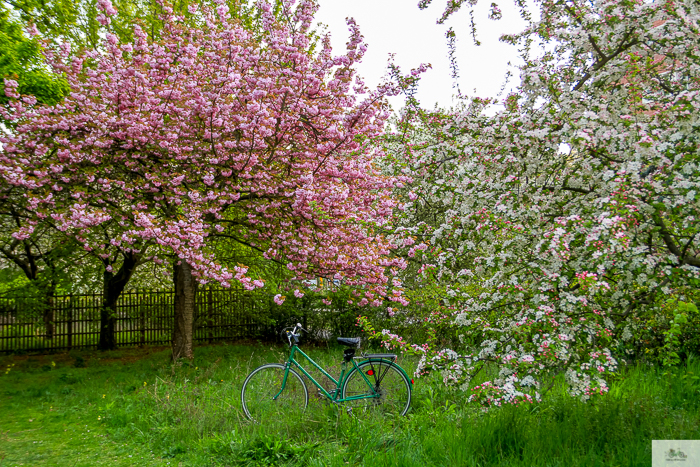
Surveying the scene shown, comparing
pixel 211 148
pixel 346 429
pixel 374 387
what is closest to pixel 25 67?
pixel 211 148

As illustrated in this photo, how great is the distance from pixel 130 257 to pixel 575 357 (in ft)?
34.5

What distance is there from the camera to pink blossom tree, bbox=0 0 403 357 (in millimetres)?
7195

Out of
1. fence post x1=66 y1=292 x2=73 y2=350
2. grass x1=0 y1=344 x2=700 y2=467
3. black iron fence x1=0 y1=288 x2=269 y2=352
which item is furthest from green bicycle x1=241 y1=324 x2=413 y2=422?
fence post x1=66 y1=292 x2=73 y2=350

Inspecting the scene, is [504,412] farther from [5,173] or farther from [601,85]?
[5,173]

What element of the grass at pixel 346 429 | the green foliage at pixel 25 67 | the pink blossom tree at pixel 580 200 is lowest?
the grass at pixel 346 429

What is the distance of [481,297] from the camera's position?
13.9ft

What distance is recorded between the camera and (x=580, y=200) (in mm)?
4059

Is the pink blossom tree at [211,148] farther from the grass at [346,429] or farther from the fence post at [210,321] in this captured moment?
the fence post at [210,321]

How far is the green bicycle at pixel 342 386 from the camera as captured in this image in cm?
541

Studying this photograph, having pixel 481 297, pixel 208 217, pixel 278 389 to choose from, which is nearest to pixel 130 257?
pixel 208 217
